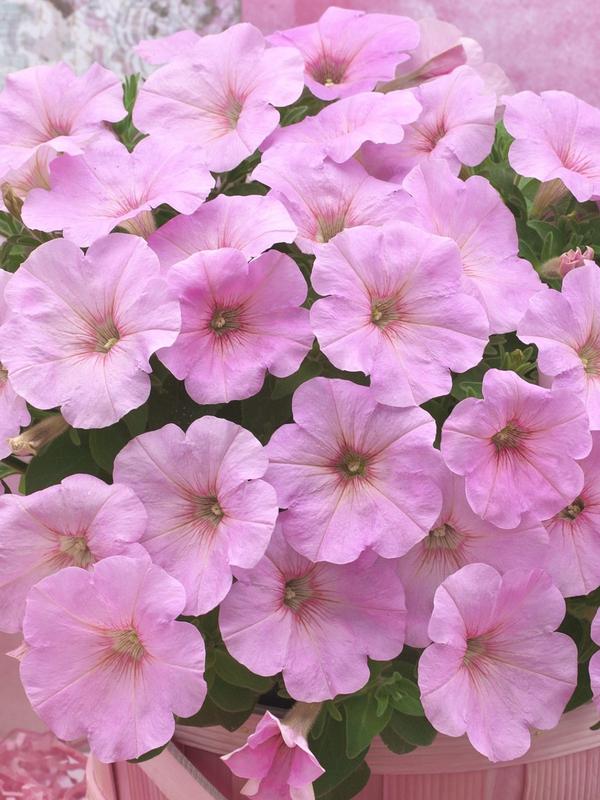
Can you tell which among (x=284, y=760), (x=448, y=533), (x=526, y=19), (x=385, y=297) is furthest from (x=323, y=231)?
(x=526, y=19)

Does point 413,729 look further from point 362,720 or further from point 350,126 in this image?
point 350,126

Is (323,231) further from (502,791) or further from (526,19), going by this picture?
(526,19)

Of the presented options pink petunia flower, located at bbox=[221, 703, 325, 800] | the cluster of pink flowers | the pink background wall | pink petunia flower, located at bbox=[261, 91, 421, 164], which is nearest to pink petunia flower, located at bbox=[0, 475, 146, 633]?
the cluster of pink flowers

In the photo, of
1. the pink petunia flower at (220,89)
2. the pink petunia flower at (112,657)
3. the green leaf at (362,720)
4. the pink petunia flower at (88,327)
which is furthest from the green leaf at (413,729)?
the pink petunia flower at (220,89)

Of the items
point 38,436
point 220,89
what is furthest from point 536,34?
point 38,436

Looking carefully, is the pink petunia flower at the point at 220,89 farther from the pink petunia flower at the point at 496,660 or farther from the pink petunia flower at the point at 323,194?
the pink petunia flower at the point at 496,660

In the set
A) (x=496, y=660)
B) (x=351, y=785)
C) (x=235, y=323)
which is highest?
(x=235, y=323)
